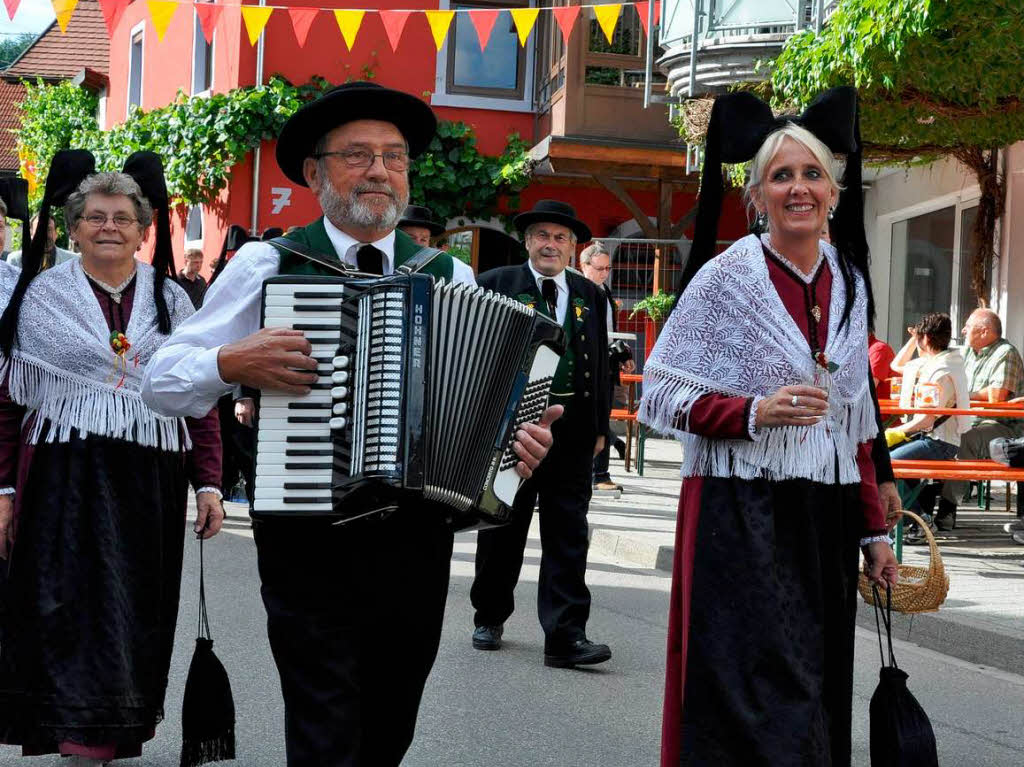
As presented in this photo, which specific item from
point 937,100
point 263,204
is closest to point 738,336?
point 937,100

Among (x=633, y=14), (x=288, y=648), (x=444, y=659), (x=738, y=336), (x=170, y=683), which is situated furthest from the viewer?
(x=633, y=14)

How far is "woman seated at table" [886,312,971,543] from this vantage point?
33.3ft

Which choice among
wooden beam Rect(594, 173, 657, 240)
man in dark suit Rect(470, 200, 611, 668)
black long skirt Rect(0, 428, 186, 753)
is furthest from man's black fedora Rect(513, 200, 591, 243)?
wooden beam Rect(594, 173, 657, 240)

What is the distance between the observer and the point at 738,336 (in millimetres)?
3980

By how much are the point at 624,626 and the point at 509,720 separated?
2189mm

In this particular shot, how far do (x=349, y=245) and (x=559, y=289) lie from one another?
380cm

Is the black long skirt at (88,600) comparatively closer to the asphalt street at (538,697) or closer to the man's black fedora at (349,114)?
the asphalt street at (538,697)

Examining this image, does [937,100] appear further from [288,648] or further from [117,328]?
[288,648]

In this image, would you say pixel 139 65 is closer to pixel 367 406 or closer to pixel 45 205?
pixel 45 205

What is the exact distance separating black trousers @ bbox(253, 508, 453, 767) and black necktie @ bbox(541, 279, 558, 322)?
3.74 m

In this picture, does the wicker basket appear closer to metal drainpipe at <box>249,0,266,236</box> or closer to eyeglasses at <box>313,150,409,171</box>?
eyeglasses at <box>313,150,409,171</box>

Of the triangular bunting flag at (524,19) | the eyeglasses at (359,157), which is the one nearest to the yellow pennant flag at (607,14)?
the triangular bunting flag at (524,19)

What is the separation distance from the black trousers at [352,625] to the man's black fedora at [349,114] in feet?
3.11

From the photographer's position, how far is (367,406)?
3336mm
